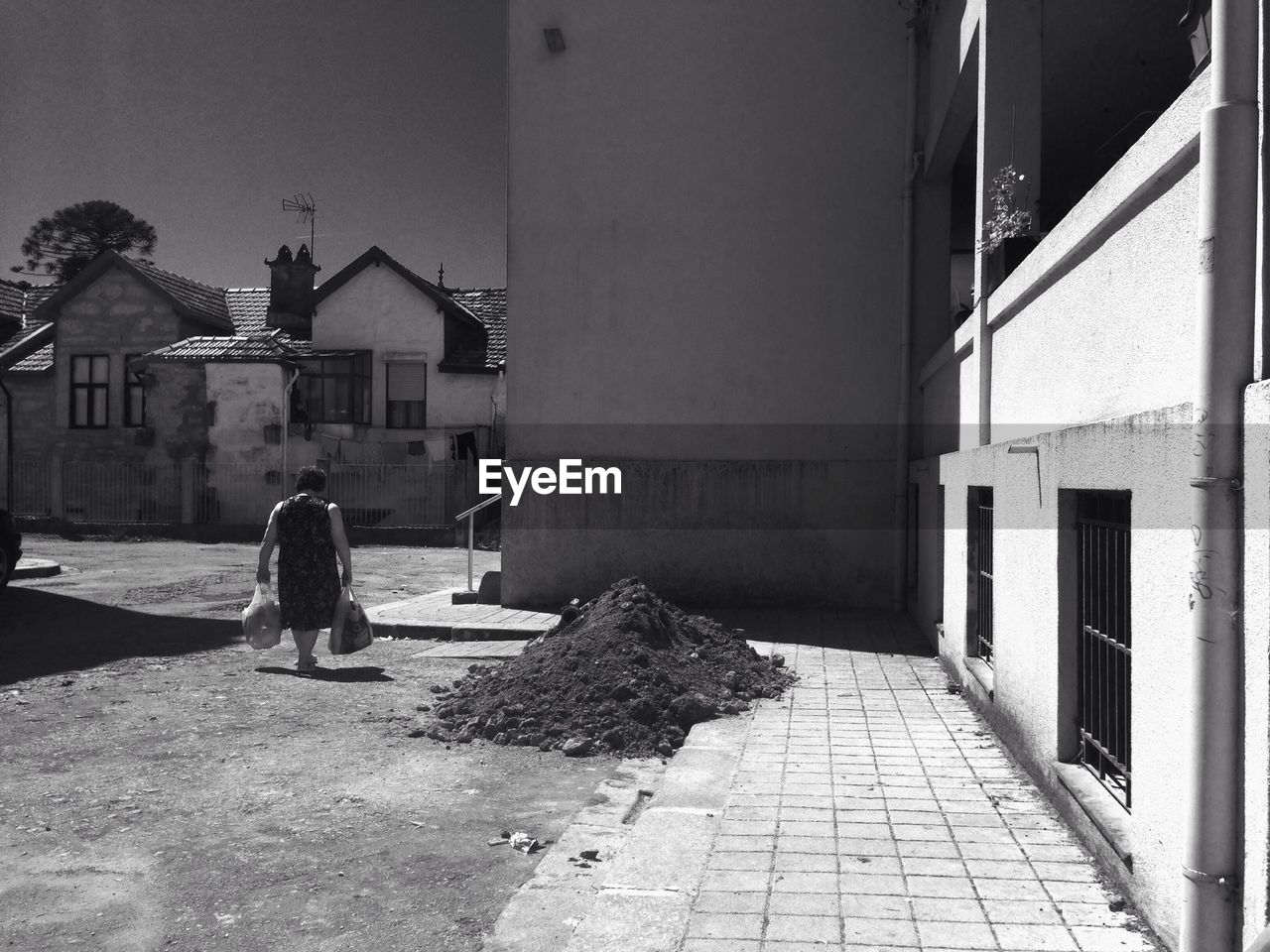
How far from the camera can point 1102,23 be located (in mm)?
8469

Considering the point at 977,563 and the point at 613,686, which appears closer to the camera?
the point at 613,686

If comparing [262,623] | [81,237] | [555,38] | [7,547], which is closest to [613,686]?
[262,623]

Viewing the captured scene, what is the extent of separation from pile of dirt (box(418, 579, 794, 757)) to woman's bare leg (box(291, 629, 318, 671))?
1.36 m

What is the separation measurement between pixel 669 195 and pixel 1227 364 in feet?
33.3

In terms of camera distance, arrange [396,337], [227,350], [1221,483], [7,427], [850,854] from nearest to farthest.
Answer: [1221,483] < [850,854] < [227,350] < [396,337] < [7,427]

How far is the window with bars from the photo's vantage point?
24.9 ft

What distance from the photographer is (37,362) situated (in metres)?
33.5

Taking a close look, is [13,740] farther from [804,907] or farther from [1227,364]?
[1227,364]

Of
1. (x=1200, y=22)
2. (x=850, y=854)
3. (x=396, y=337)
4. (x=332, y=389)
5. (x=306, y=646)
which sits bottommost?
(x=850, y=854)

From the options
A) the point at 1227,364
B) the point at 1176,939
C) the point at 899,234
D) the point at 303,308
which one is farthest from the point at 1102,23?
the point at 303,308

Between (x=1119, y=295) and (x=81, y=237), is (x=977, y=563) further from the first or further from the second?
(x=81, y=237)

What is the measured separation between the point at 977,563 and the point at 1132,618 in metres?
4.00

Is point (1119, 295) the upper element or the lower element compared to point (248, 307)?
lower

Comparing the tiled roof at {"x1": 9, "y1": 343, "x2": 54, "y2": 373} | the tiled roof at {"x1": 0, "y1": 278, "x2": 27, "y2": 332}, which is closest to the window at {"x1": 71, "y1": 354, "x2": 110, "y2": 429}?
the tiled roof at {"x1": 9, "y1": 343, "x2": 54, "y2": 373}
